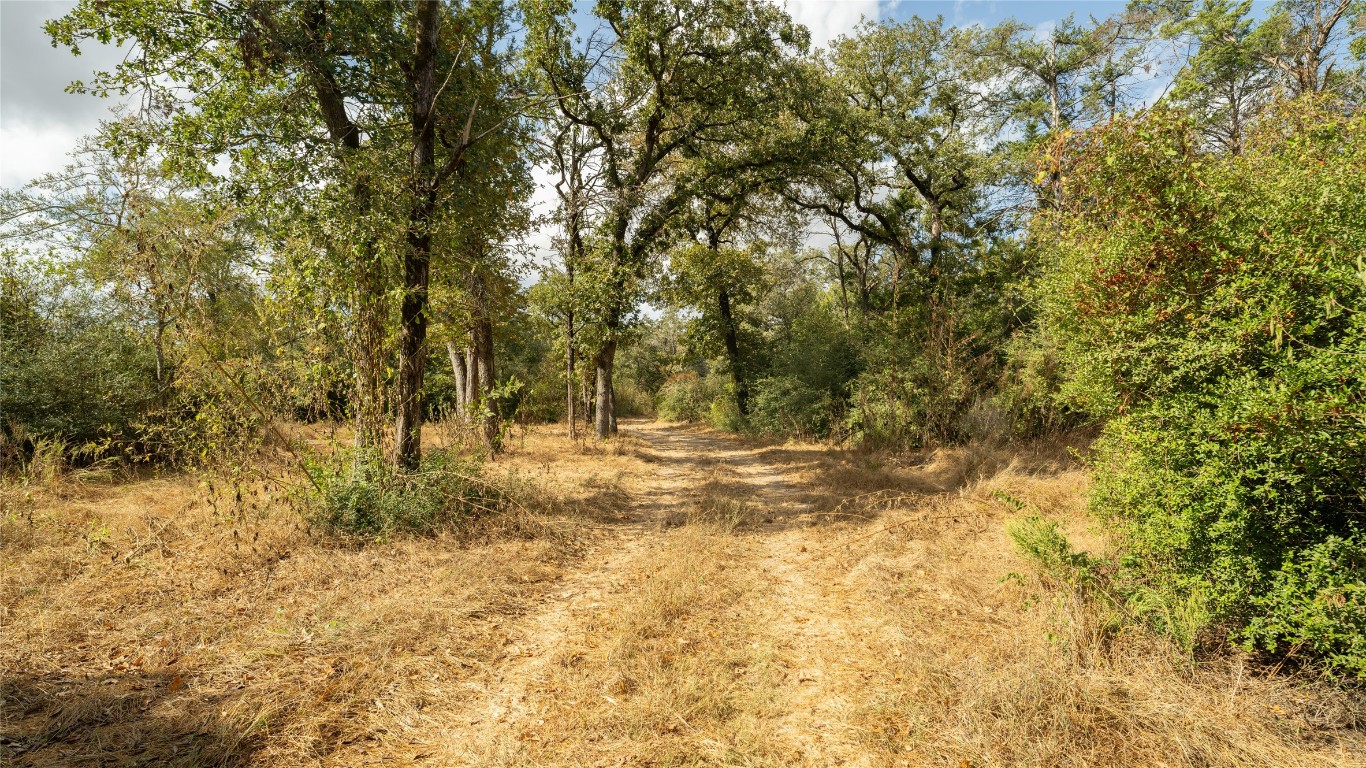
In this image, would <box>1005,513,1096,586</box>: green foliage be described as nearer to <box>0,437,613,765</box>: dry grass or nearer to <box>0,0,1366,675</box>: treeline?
<box>0,0,1366,675</box>: treeline

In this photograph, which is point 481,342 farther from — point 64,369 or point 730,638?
point 730,638

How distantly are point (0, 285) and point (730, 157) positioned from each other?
52.5 ft

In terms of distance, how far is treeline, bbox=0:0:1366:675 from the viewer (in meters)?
3.61

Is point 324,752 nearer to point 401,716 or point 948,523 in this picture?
point 401,716

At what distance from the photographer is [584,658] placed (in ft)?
13.4

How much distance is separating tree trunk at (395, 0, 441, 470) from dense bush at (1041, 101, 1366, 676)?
24.8ft

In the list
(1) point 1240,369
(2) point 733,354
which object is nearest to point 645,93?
(2) point 733,354

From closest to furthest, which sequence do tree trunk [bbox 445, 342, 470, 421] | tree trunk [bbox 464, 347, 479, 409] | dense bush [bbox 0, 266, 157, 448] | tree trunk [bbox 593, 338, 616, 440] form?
dense bush [bbox 0, 266, 157, 448] < tree trunk [bbox 464, 347, 479, 409] < tree trunk [bbox 445, 342, 470, 421] < tree trunk [bbox 593, 338, 616, 440]

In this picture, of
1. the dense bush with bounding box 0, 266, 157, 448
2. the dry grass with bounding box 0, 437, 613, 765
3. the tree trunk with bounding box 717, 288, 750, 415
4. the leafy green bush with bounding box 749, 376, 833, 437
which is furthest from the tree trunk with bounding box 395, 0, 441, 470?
the tree trunk with bounding box 717, 288, 750, 415

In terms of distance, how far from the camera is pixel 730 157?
15.8 meters

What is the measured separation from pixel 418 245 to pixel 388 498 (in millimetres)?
3375

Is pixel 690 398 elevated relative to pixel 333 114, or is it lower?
lower

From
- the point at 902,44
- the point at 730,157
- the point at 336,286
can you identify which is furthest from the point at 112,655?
the point at 902,44

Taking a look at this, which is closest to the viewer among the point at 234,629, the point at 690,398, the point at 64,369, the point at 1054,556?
the point at 234,629
